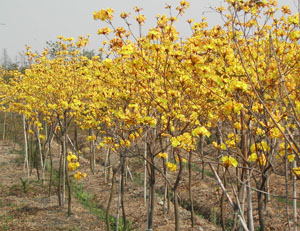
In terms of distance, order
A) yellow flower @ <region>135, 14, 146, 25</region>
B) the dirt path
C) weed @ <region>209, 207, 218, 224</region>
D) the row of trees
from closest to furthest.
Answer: the row of trees → yellow flower @ <region>135, 14, 146, 25</region> → the dirt path → weed @ <region>209, 207, 218, 224</region>

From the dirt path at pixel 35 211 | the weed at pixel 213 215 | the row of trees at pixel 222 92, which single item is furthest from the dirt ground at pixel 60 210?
the row of trees at pixel 222 92

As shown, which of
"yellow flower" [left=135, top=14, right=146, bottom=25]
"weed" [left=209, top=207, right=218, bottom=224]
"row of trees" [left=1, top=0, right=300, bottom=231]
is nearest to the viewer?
"row of trees" [left=1, top=0, right=300, bottom=231]

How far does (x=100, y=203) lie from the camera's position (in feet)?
28.8

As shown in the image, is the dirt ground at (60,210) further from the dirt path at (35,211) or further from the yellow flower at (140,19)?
the yellow flower at (140,19)

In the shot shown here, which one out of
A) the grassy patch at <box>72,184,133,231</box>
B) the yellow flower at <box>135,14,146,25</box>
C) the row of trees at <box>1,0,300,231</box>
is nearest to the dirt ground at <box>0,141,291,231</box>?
the grassy patch at <box>72,184,133,231</box>

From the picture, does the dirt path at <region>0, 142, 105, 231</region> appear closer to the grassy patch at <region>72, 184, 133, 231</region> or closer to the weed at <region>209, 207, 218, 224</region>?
the grassy patch at <region>72, 184, 133, 231</region>

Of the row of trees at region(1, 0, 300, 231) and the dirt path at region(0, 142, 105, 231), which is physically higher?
the row of trees at region(1, 0, 300, 231)

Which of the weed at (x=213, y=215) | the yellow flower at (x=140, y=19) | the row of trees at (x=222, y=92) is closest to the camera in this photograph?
the row of trees at (x=222, y=92)

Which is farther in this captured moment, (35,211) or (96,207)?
(96,207)

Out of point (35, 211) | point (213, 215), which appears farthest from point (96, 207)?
point (213, 215)

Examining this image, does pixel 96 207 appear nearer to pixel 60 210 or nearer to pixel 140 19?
pixel 60 210

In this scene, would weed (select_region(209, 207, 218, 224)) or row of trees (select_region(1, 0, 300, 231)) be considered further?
weed (select_region(209, 207, 218, 224))

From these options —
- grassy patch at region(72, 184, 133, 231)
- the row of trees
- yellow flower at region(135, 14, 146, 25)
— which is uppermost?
yellow flower at region(135, 14, 146, 25)

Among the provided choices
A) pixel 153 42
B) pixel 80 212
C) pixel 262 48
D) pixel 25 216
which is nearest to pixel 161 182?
pixel 80 212
